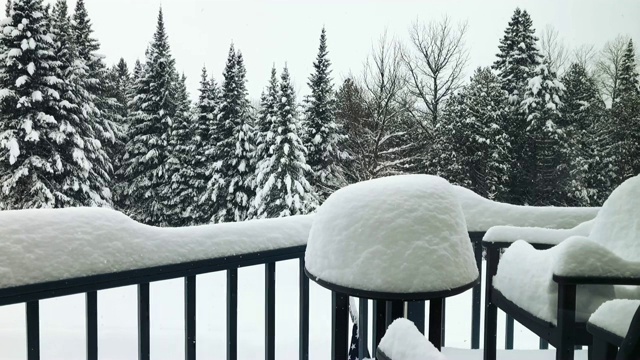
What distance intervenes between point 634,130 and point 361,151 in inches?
434

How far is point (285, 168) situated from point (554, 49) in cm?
1339

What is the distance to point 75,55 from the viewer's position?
20.4 metres

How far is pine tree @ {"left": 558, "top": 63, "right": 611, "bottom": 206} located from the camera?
64.5 feet

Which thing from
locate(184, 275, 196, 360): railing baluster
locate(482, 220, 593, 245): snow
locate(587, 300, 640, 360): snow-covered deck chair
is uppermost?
locate(482, 220, 593, 245): snow

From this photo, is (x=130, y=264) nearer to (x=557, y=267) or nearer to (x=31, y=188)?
(x=557, y=267)

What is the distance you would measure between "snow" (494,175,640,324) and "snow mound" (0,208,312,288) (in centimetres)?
102

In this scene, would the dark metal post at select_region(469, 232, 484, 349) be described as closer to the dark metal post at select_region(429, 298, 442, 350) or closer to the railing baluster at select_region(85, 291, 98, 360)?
the dark metal post at select_region(429, 298, 442, 350)

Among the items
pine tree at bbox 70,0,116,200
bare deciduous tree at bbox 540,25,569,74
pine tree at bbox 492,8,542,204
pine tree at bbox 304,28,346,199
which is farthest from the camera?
bare deciduous tree at bbox 540,25,569,74

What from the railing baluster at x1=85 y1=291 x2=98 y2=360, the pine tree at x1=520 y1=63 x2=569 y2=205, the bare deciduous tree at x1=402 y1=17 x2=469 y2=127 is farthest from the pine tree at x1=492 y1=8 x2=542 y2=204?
the railing baluster at x1=85 y1=291 x2=98 y2=360

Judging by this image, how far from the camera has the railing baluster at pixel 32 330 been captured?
5.23 feet

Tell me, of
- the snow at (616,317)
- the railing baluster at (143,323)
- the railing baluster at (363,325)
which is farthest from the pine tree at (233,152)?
the snow at (616,317)

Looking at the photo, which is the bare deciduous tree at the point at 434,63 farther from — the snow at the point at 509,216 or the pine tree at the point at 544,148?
the snow at the point at 509,216

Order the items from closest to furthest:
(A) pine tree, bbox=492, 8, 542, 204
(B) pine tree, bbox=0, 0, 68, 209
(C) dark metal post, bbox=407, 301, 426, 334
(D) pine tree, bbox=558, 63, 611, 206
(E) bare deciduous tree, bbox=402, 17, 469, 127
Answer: (C) dark metal post, bbox=407, 301, 426, 334 → (B) pine tree, bbox=0, 0, 68, 209 → (D) pine tree, bbox=558, 63, 611, 206 → (A) pine tree, bbox=492, 8, 542, 204 → (E) bare deciduous tree, bbox=402, 17, 469, 127

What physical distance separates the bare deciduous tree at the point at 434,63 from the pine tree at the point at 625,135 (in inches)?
252
